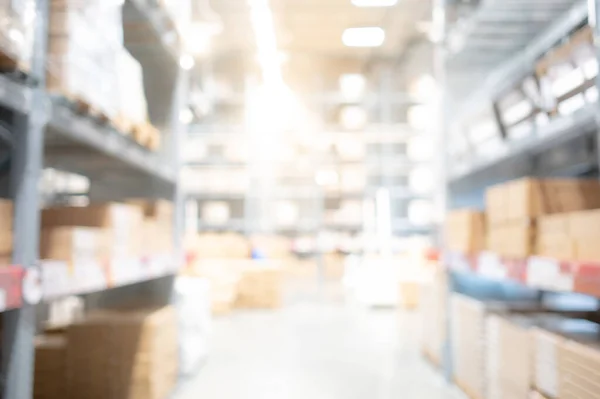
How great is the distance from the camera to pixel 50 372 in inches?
113

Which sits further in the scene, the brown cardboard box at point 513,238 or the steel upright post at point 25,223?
the brown cardboard box at point 513,238

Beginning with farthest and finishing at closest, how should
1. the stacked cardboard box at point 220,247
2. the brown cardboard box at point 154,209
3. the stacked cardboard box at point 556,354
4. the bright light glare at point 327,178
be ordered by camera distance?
the bright light glare at point 327,178, the stacked cardboard box at point 220,247, the brown cardboard box at point 154,209, the stacked cardboard box at point 556,354

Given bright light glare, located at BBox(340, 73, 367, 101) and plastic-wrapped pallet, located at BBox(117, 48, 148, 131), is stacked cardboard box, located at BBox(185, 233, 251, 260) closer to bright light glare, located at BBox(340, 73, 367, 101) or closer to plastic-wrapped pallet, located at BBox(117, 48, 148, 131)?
bright light glare, located at BBox(340, 73, 367, 101)

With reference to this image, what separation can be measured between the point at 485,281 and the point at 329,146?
22.7ft

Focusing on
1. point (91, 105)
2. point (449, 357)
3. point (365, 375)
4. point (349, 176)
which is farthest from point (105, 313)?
point (349, 176)

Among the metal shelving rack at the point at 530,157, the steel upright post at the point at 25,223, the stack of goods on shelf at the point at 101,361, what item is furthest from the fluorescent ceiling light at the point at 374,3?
the steel upright post at the point at 25,223

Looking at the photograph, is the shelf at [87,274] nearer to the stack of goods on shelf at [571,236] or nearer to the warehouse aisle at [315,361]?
the warehouse aisle at [315,361]

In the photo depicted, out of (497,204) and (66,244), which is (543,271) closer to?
(497,204)

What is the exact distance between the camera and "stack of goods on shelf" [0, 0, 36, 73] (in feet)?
5.16

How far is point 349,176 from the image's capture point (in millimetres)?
10609

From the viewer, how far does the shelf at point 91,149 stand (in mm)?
1938

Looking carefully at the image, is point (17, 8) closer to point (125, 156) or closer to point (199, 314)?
point (125, 156)

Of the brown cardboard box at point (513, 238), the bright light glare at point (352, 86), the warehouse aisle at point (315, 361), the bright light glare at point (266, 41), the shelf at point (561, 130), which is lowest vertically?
the warehouse aisle at point (315, 361)

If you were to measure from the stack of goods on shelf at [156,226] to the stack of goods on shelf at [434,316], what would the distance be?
79.2 inches
